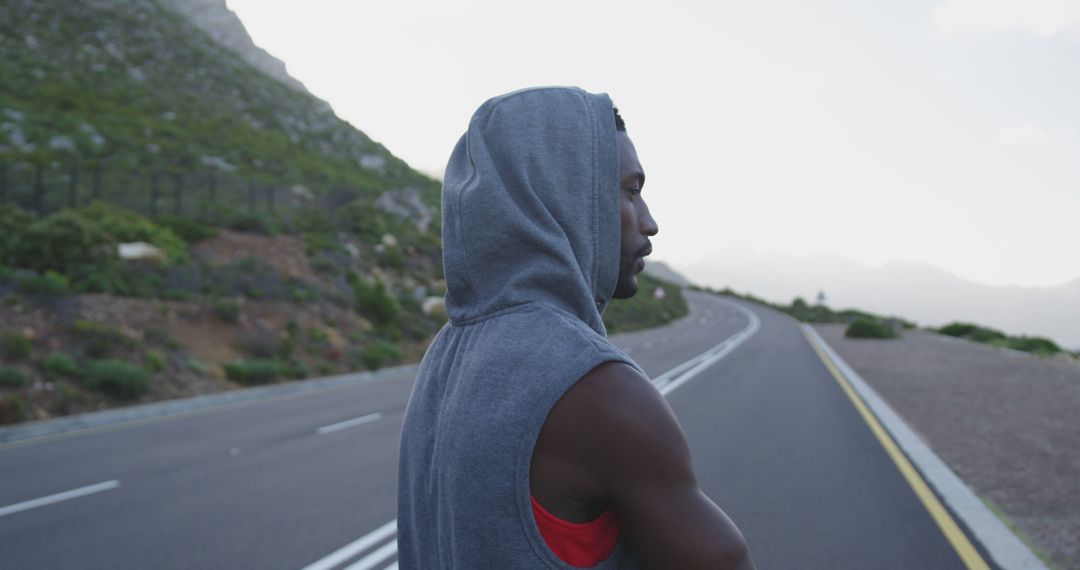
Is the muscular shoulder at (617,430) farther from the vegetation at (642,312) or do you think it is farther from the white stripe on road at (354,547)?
the vegetation at (642,312)

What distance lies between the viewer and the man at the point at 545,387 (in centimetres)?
114

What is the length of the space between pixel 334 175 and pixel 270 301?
962 inches

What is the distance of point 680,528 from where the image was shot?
115 centimetres

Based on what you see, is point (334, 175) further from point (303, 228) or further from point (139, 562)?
point (139, 562)

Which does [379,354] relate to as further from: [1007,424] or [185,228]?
[1007,424]

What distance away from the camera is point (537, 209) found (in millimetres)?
1293


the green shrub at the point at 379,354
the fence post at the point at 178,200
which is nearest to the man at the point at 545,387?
the green shrub at the point at 379,354

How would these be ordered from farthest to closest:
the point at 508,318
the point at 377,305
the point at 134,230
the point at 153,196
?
the point at 153,196 < the point at 377,305 < the point at 134,230 < the point at 508,318

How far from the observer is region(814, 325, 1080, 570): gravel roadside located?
635 centimetres

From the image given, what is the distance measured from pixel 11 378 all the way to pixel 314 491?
311 inches

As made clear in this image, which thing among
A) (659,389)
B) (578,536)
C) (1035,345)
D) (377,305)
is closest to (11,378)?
(659,389)

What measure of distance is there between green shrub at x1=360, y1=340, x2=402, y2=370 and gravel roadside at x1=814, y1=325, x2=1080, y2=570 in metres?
11.8

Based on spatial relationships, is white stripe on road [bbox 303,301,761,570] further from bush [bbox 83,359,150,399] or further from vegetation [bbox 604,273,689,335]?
vegetation [bbox 604,273,689,335]

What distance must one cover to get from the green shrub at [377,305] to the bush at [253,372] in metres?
6.96
